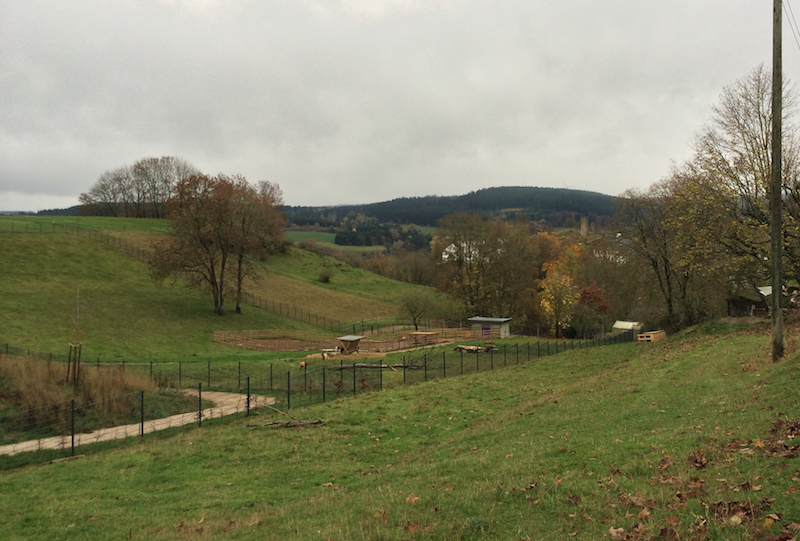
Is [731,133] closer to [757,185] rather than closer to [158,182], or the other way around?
[757,185]

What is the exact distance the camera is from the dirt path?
17406mm

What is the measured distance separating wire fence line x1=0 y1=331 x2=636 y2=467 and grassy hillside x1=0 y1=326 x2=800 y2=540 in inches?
76.4

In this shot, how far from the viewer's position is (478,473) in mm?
10844

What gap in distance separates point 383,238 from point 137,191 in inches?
3292

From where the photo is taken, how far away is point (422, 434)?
59.6 ft

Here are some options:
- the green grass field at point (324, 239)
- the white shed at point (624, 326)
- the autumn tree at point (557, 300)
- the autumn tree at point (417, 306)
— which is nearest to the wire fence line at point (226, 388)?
the white shed at point (624, 326)

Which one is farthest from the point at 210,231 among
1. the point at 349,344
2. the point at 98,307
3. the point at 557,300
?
the point at 557,300

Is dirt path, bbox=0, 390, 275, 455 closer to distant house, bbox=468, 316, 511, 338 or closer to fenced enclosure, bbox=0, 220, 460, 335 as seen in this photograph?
distant house, bbox=468, 316, 511, 338

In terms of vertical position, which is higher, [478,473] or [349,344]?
[478,473]

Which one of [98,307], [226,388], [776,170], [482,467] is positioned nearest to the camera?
[482,467]

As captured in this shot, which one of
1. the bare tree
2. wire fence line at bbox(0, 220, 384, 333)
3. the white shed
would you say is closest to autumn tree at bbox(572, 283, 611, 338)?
the white shed

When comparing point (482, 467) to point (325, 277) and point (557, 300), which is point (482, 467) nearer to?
point (557, 300)

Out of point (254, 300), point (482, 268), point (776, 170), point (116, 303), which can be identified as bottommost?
point (254, 300)

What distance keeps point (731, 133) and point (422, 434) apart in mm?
21617
